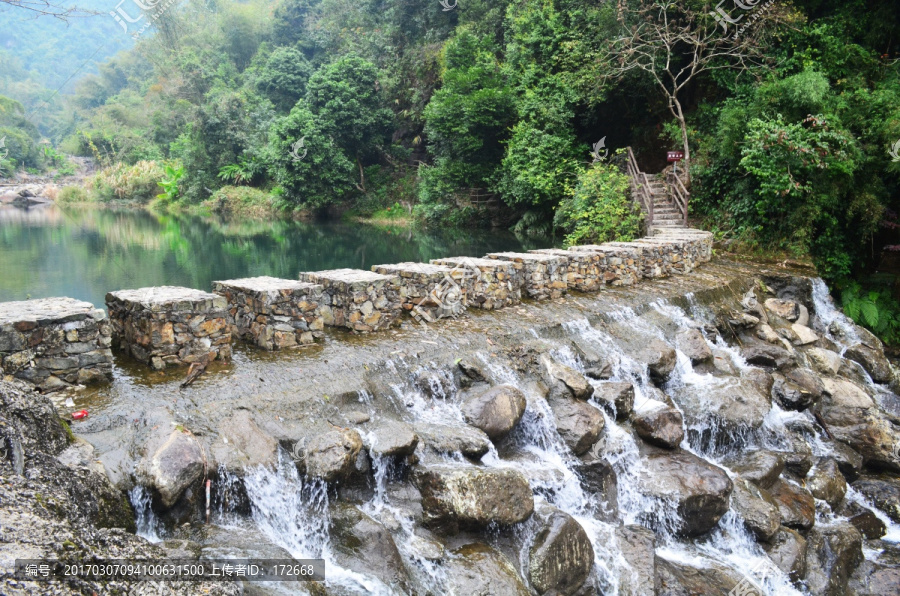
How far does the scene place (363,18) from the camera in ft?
130

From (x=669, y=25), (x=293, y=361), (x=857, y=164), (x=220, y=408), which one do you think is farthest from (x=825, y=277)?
(x=220, y=408)

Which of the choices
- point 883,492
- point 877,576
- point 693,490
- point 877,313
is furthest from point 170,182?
point 877,576

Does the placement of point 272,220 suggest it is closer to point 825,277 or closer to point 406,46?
point 406,46

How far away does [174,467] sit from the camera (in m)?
4.55

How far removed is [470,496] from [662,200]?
15.1 metres

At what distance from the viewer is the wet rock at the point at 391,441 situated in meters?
5.40

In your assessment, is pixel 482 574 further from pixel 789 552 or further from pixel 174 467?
pixel 789 552

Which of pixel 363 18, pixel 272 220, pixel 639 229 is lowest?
pixel 272 220

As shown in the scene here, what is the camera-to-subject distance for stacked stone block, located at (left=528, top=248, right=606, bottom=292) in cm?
1096

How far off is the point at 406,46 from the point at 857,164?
89.4 ft

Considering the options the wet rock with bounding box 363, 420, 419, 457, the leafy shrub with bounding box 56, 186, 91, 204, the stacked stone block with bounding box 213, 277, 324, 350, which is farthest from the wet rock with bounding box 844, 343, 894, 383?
the leafy shrub with bounding box 56, 186, 91, 204

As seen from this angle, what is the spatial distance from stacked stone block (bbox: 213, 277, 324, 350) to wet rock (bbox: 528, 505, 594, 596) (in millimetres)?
3776

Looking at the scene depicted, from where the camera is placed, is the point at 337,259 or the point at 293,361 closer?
the point at 293,361

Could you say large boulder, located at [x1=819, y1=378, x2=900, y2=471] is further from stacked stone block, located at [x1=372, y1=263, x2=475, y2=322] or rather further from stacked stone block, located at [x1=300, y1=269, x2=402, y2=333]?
stacked stone block, located at [x1=300, y1=269, x2=402, y2=333]
